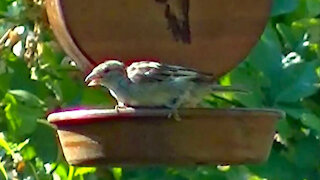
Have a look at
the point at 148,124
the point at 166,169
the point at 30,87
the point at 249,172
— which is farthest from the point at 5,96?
the point at 148,124

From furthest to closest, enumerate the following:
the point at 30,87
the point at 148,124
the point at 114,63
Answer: the point at 30,87 → the point at 114,63 → the point at 148,124

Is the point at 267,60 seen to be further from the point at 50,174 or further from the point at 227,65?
the point at 50,174

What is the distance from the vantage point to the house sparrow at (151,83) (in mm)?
1883

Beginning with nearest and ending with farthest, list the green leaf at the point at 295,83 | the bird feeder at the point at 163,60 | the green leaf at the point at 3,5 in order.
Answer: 1. the bird feeder at the point at 163,60
2. the green leaf at the point at 295,83
3. the green leaf at the point at 3,5

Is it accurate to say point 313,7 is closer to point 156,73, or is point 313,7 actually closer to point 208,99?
point 208,99

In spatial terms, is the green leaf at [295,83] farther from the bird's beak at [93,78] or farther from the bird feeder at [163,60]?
the bird's beak at [93,78]

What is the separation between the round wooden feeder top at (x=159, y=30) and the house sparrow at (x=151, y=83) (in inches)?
3.2

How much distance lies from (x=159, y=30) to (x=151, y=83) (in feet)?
0.48

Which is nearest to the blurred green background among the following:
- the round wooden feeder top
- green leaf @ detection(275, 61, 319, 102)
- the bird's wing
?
green leaf @ detection(275, 61, 319, 102)

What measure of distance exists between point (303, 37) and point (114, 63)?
0.70 meters

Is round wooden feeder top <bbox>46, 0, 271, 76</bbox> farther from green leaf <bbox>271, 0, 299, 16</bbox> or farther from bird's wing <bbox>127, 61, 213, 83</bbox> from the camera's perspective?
green leaf <bbox>271, 0, 299, 16</bbox>

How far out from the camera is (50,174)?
8.18ft

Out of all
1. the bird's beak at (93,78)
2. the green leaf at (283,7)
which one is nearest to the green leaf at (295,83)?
the green leaf at (283,7)

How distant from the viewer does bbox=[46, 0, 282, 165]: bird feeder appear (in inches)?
70.0
